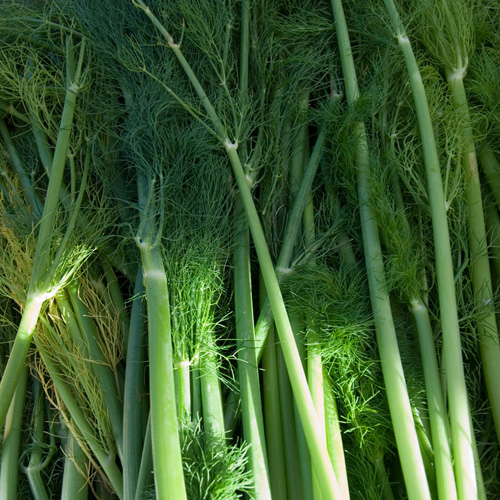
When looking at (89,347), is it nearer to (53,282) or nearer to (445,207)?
(53,282)

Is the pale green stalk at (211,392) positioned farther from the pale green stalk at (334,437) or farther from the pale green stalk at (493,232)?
the pale green stalk at (493,232)

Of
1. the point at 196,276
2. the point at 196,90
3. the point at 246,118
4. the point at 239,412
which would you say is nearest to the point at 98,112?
the point at 196,90

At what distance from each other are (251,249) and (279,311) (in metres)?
0.31

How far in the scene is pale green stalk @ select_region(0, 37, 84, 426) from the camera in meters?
1.17

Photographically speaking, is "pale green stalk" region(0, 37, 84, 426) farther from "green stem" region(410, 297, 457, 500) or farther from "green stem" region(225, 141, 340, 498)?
"green stem" region(410, 297, 457, 500)

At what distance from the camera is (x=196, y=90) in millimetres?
1275

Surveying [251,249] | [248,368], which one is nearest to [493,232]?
[251,249]

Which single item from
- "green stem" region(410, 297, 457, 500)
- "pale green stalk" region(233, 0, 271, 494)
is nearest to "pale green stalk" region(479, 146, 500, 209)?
"green stem" region(410, 297, 457, 500)

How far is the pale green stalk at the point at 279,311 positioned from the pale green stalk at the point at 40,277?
0.34 meters

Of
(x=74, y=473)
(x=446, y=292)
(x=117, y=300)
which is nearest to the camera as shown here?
(x=446, y=292)

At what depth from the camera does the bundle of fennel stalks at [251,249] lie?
1113 millimetres

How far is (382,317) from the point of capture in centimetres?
115

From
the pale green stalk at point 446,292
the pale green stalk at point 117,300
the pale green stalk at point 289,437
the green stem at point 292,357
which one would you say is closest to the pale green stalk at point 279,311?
the green stem at point 292,357

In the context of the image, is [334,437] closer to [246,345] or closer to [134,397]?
[246,345]
